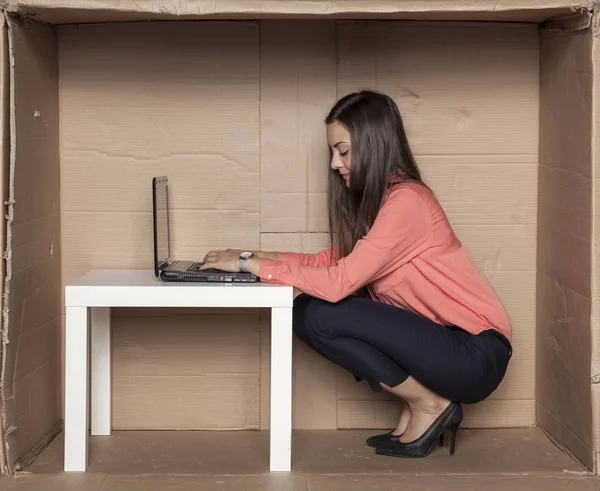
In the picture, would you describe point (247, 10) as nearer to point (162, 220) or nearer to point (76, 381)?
point (162, 220)

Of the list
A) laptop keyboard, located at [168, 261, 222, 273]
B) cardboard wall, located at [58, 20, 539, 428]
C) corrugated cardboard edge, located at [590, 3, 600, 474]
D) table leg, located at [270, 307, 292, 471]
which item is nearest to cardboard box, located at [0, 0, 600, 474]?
cardboard wall, located at [58, 20, 539, 428]

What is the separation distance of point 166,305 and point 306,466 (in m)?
0.50

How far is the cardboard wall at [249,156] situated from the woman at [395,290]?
0.19 m

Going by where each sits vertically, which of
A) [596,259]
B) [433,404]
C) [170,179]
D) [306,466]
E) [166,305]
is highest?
[170,179]

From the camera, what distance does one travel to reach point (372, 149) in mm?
2268

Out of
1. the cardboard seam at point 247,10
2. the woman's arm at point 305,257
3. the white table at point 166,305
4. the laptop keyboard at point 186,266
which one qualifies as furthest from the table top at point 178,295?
the cardboard seam at point 247,10

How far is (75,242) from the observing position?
2498mm

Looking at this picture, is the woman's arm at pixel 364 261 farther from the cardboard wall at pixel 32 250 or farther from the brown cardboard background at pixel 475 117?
the cardboard wall at pixel 32 250

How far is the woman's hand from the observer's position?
2.20 m

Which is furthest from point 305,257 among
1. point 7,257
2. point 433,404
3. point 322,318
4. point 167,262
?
point 7,257

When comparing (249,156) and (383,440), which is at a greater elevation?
(249,156)

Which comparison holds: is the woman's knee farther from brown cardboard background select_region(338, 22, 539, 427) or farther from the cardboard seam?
the cardboard seam

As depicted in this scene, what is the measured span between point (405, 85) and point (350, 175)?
0.35m

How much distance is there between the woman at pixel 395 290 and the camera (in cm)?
217
